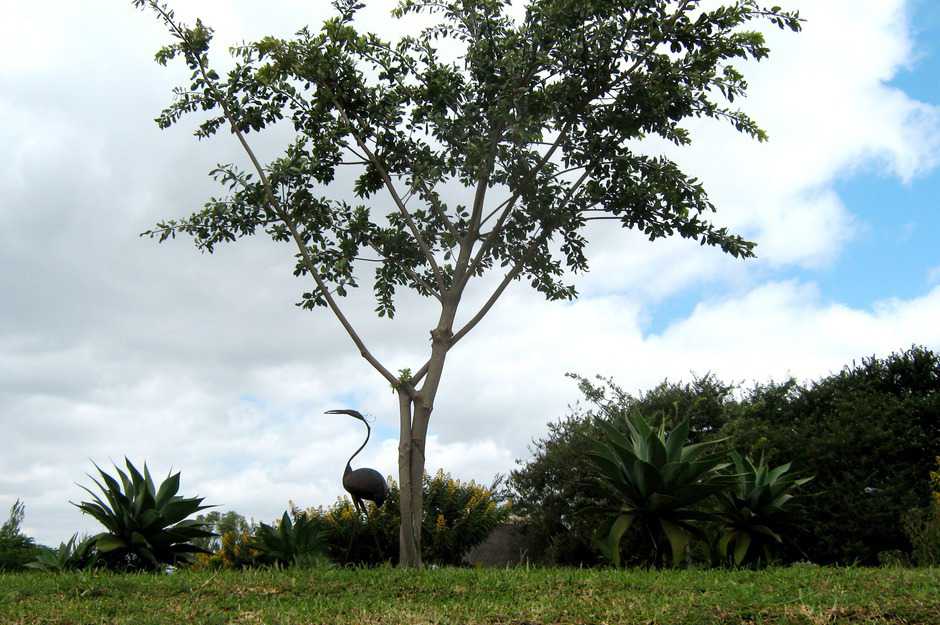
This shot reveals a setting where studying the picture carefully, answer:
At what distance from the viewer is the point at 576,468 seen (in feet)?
64.3

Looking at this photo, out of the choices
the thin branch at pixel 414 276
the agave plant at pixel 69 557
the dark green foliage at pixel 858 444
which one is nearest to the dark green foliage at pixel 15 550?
the agave plant at pixel 69 557

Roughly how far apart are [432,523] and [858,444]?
10185 mm

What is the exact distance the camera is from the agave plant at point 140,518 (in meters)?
11.1

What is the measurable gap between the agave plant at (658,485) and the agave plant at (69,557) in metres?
6.62

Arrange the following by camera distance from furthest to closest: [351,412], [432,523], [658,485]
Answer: [432,523]
[351,412]
[658,485]

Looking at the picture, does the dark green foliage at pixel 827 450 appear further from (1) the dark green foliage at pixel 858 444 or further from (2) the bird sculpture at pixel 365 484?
(2) the bird sculpture at pixel 365 484

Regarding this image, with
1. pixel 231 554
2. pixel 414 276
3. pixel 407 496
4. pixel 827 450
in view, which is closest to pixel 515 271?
pixel 414 276

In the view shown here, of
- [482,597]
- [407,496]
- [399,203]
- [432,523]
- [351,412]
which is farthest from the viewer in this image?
[432,523]

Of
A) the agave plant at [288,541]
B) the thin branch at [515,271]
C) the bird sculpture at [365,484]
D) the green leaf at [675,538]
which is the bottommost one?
the green leaf at [675,538]

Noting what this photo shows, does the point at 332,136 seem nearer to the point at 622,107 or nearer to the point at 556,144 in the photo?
Answer: the point at 556,144

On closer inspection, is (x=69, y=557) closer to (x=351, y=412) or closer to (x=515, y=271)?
(x=351, y=412)

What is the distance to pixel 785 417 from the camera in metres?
22.9

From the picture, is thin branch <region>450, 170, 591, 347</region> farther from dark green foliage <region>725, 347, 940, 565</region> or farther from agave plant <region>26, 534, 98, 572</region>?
dark green foliage <region>725, 347, 940, 565</region>

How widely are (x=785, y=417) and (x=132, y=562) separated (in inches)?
676
